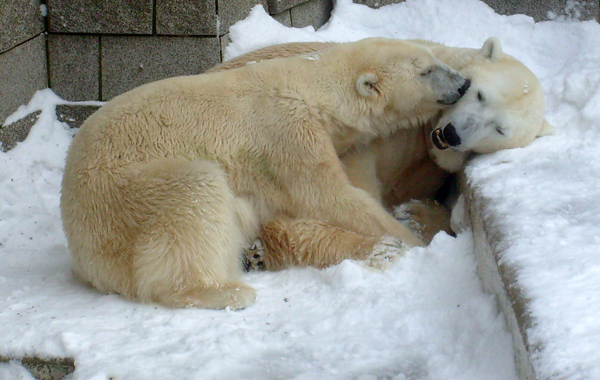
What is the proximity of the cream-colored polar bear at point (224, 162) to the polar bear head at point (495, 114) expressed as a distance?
0.11 m

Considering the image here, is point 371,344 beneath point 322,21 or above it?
beneath

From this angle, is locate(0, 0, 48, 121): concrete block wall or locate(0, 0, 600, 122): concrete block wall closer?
locate(0, 0, 48, 121): concrete block wall

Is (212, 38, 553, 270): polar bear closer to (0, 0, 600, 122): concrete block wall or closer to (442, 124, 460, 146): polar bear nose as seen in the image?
(442, 124, 460, 146): polar bear nose

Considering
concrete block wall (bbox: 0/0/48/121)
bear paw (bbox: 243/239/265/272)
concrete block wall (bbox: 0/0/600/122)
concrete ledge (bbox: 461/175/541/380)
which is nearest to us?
concrete ledge (bbox: 461/175/541/380)

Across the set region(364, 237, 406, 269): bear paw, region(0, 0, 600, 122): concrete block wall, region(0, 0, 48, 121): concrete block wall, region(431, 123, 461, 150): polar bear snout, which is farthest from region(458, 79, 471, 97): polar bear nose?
region(0, 0, 48, 121): concrete block wall

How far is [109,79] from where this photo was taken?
4742 millimetres

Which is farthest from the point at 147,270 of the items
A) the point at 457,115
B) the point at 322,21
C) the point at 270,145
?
the point at 322,21

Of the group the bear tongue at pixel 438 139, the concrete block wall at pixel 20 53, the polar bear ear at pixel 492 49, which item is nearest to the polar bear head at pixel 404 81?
the bear tongue at pixel 438 139

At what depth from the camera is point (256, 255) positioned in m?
3.31

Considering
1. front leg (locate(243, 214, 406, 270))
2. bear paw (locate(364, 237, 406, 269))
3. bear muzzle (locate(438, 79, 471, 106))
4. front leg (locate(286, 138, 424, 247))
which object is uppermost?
bear muzzle (locate(438, 79, 471, 106))

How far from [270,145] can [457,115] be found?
93 cm

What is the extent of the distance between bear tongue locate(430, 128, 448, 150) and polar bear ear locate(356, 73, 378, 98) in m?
0.39

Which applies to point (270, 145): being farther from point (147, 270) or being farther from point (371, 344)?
point (371, 344)

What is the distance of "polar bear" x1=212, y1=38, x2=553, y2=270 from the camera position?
3.17 metres
